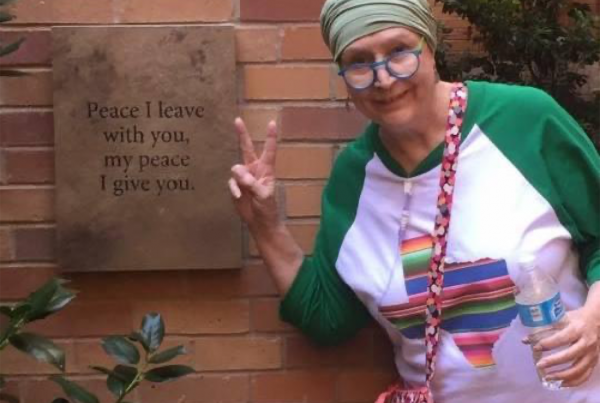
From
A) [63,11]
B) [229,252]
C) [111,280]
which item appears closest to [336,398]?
[229,252]

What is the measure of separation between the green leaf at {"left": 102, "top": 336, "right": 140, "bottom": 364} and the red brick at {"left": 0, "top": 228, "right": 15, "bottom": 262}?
0.49m

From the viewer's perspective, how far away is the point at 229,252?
255 centimetres

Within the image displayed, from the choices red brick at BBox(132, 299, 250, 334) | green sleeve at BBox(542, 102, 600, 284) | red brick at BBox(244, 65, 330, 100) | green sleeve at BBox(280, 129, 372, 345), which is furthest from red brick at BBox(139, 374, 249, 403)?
green sleeve at BBox(542, 102, 600, 284)

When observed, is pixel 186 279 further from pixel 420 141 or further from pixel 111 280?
pixel 420 141

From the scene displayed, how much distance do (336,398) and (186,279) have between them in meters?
0.48

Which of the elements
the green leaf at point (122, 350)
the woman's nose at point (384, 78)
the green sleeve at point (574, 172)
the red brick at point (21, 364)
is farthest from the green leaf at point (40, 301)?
the green sleeve at point (574, 172)

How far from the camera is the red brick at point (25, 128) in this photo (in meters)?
2.54

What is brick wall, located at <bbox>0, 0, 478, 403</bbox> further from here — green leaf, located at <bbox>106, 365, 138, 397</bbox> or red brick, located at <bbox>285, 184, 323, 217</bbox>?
green leaf, located at <bbox>106, 365, 138, 397</bbox>

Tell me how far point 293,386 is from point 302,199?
476 mm

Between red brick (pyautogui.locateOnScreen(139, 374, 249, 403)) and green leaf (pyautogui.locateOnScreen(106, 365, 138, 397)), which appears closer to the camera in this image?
green leaf (pyautogui.locateOnScreen(106, 365, 138, 397))

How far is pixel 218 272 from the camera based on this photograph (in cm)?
260

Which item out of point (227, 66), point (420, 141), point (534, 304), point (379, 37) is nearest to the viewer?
point (534, 304)

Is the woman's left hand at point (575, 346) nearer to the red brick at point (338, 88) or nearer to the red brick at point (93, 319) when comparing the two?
the red brick at point (338, 88)

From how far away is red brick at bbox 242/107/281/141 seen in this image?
2.56 m
